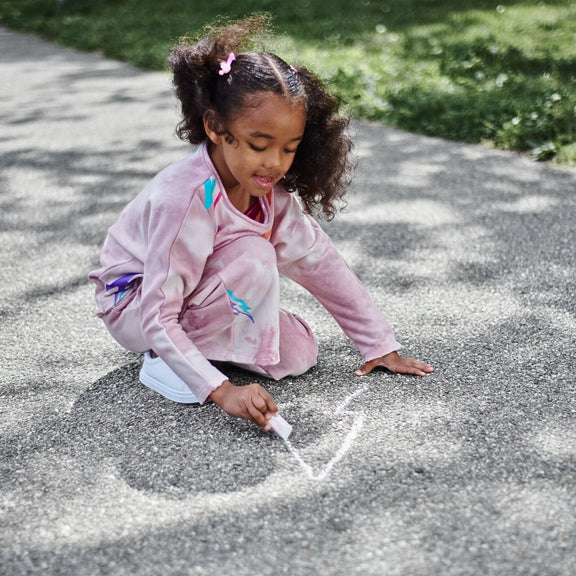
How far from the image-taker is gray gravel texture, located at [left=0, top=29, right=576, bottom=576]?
1.63 meters

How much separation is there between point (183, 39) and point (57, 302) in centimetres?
118

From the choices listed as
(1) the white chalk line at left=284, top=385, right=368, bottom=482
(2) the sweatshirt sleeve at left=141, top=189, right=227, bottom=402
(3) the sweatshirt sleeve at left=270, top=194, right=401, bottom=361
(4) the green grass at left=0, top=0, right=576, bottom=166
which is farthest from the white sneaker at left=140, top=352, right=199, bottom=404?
(4) the green grass at left=0, top=0, right=576, bottom=166

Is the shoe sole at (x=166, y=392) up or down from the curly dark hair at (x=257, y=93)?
down

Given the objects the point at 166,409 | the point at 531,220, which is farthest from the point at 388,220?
the point at 166,409

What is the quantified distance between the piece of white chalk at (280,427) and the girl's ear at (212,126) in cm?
73

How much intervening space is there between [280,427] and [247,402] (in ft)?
0.39

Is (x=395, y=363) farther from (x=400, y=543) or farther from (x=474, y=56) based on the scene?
(x=474, y=56)

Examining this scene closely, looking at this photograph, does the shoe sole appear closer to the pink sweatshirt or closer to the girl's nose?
the pink sweatshirt

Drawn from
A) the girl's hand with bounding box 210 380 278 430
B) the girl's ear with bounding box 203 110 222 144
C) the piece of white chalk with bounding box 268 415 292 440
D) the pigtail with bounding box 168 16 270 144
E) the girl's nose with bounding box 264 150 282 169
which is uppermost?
the pigtail with bounding box 168 16 270 144

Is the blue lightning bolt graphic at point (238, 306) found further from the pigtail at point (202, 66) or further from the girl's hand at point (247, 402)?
the pigtail at point (202, 66)

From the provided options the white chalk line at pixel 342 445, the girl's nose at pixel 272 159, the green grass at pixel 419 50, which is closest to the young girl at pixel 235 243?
the girl's nose at pixel 272 159

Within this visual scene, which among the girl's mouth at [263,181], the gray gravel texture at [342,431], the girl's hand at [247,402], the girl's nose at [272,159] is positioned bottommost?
the gray gravel texture at [342,431]

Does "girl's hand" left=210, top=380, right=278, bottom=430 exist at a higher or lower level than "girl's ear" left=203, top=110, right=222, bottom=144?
lower

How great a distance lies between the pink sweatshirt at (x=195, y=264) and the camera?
1998 millimetres
